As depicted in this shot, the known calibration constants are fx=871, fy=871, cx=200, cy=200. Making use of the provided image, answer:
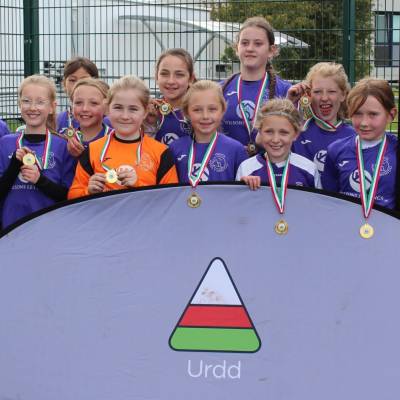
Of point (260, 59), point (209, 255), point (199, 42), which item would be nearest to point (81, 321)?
point (209, 255)

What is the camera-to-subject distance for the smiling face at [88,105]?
5266mm

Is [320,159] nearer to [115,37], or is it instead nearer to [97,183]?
[97,183]

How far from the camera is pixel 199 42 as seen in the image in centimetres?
948

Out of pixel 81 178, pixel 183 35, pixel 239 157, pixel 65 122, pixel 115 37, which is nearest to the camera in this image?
pixel 81 178

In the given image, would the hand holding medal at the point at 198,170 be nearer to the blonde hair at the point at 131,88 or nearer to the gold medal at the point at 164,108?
the blonde hair at the point at 131,88

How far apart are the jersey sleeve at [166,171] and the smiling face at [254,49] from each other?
1.20 meters

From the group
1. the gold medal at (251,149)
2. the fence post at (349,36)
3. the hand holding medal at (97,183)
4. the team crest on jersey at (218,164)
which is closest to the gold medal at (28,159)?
the hand holding medal at (97,183)

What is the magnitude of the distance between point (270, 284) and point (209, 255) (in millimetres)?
322

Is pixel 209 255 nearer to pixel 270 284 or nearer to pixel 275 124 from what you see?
pixel 270 284

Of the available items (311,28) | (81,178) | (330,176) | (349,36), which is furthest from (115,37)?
(330,176)

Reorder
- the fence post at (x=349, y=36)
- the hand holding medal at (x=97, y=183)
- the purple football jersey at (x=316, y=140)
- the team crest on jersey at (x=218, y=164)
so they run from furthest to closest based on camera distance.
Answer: the fence post at (x=349, y=36), the purple football jersey at (x=316, y=140), the team crest on jersey at (x=218, y=164), the hand holding medal at (x=97, y=183)

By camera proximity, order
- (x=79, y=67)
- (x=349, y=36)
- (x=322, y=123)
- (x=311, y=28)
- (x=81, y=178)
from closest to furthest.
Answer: (x=81, y=178)
(x=322, y=123)
(x=79, y=67)
(x=349, y=36)
(x=311, y=28)

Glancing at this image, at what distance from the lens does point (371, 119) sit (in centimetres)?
460

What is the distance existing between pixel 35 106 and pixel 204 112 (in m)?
1.01
